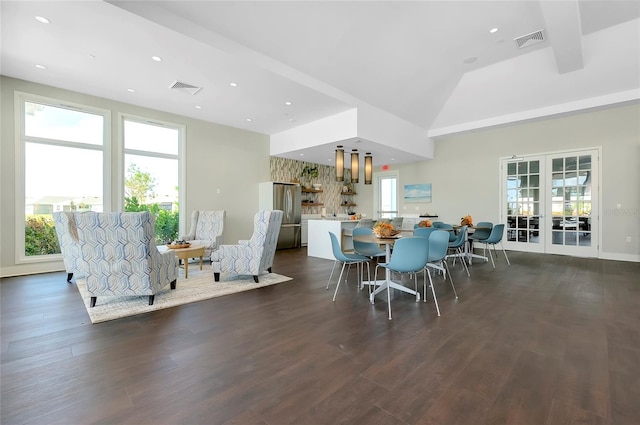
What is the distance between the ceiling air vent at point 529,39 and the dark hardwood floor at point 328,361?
4165 millimetres

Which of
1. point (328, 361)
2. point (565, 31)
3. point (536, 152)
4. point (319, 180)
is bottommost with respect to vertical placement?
point (328, 361)

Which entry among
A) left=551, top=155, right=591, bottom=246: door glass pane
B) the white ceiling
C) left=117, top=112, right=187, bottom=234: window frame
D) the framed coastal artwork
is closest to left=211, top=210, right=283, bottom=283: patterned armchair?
the white ceiling

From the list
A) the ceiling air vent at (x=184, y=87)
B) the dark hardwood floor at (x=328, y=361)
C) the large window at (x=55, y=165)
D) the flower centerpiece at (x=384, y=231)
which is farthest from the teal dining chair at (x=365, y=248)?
the large window at (x=55, y=165)

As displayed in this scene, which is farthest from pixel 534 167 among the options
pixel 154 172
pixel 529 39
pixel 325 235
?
pixel 154 172

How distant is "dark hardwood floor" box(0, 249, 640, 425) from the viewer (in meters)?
1.63

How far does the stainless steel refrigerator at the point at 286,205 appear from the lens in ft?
26.2

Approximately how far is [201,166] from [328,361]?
6249 millimetres

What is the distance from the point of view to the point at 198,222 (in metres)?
6.51

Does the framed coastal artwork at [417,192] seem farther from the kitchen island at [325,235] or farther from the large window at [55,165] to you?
the large window at [55,165]

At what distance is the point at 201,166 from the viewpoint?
716 centimetres

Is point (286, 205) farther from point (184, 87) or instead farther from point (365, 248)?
point (365, 248)

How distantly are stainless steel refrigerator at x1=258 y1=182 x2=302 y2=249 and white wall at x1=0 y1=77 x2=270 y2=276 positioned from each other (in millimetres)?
433

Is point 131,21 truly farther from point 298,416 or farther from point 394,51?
point 298,416

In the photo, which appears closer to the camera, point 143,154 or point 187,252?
point 187,252
